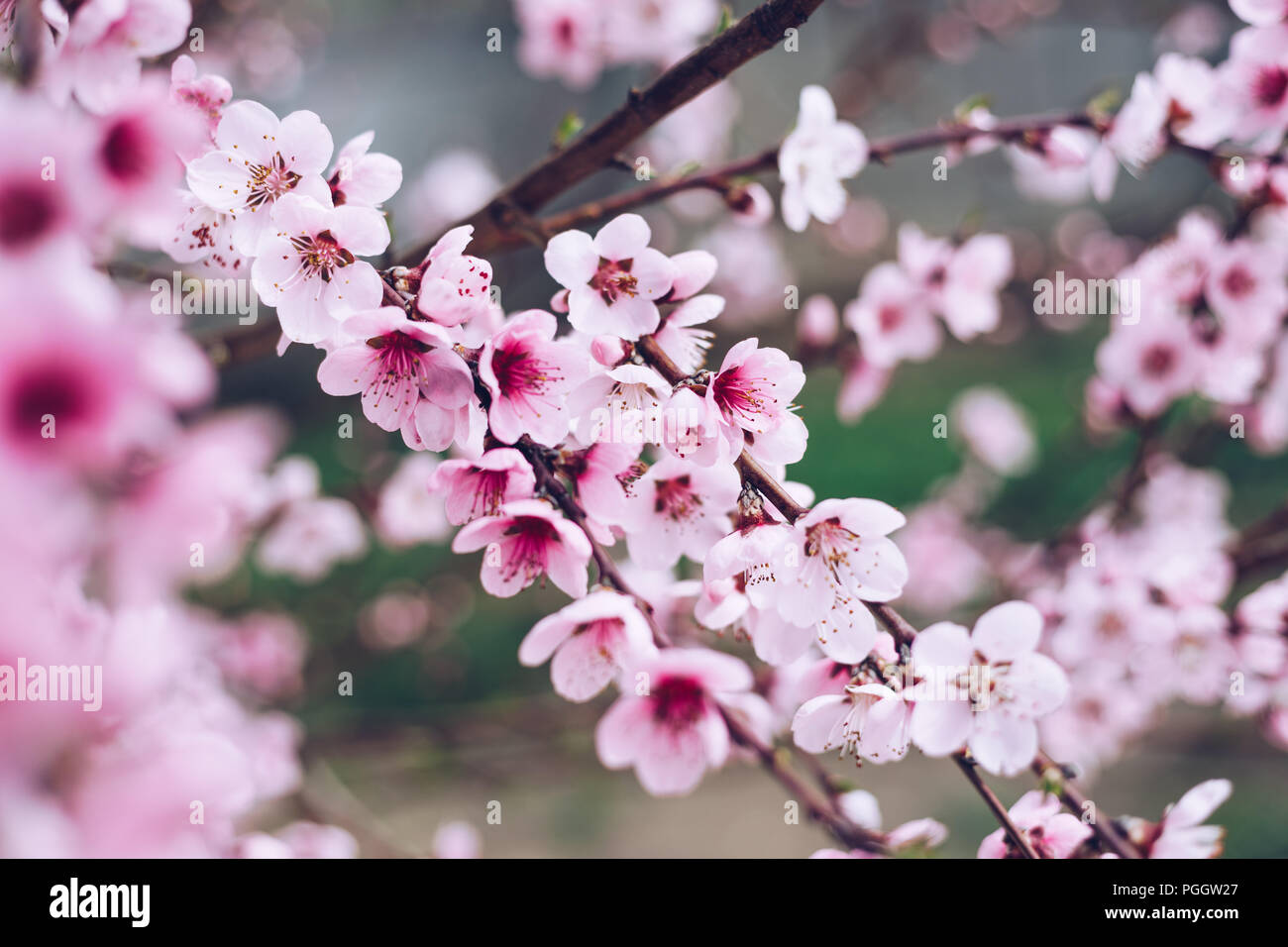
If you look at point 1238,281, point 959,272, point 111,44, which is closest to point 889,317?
point 959,272

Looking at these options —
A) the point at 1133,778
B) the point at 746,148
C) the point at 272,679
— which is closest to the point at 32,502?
the point at 272,679

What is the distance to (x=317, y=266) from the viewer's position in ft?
2.24

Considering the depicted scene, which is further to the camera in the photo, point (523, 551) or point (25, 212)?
point (523, 551)

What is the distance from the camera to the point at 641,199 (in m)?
0.97

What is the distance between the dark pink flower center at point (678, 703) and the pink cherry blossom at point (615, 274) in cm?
35

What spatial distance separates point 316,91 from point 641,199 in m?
3.50

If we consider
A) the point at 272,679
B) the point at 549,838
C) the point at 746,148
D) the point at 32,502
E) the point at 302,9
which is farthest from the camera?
the point at 746,148

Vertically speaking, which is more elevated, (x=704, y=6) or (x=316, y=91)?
(x=316, y=91)

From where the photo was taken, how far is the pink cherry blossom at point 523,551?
0.70 metres

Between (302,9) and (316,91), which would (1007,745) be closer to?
(302,9)

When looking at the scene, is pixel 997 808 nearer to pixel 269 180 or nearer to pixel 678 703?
pixel 678 703

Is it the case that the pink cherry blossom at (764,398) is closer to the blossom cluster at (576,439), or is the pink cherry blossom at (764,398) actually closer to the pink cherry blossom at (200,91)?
the blossom cluster at (576,439)

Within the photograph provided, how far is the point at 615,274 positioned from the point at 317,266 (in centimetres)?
28

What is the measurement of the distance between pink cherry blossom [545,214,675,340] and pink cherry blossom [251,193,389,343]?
0.55ft
